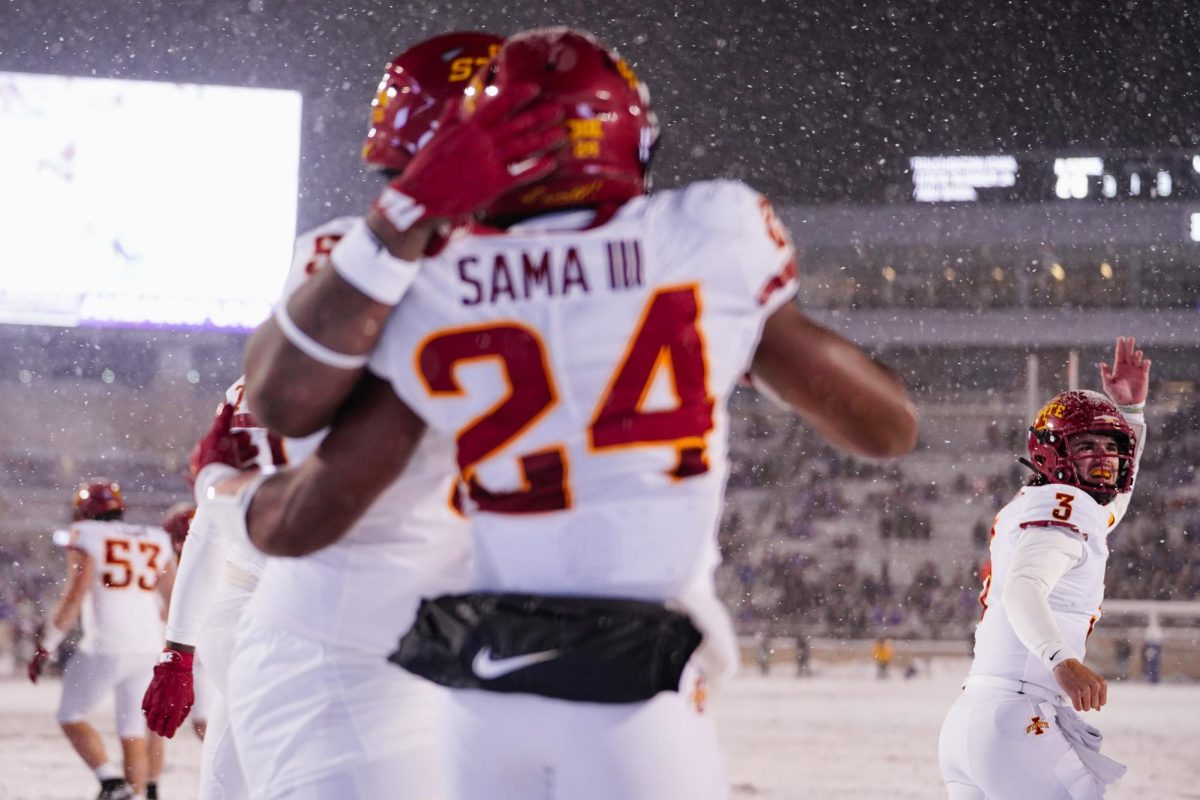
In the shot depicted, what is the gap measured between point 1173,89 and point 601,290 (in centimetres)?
5207

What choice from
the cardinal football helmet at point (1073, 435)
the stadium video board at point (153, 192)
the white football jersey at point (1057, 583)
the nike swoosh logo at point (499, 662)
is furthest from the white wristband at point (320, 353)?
the stadium video board at point (153, 192)

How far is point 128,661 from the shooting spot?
19.5 feet

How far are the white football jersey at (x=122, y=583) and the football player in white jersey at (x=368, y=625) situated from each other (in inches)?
170

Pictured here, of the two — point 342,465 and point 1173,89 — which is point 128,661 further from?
point 1173,89

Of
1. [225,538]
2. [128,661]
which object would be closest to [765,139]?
[128,661]

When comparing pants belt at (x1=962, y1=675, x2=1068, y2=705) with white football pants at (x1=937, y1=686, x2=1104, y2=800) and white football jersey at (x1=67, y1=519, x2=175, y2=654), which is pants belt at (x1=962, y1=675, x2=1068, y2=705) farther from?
white football jersey at (x1=67, y1=519, x2=175, y2=654)

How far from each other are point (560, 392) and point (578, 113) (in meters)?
0.29

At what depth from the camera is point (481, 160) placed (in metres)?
1.27

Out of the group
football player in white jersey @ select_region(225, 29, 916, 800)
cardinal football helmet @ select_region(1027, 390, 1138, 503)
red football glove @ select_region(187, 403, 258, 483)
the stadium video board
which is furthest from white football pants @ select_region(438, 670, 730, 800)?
the stadium video board

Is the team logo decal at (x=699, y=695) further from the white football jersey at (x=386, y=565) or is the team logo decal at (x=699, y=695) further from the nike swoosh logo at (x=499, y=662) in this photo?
the white football jersey at (x=386, y=565)

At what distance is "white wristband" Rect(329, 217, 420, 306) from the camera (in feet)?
4.27

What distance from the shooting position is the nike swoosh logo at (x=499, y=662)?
1.26m

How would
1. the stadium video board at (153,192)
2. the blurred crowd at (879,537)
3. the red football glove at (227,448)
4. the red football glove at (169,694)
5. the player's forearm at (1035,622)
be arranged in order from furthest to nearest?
the stadium video board at (153,192) < the blurred crowd at (879,537) < the red football glove at (169,694) < the player's forearm at (1035,622) < the red football glove at (227,448)

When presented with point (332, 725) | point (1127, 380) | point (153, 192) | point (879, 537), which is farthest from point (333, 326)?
point (879, 537)
